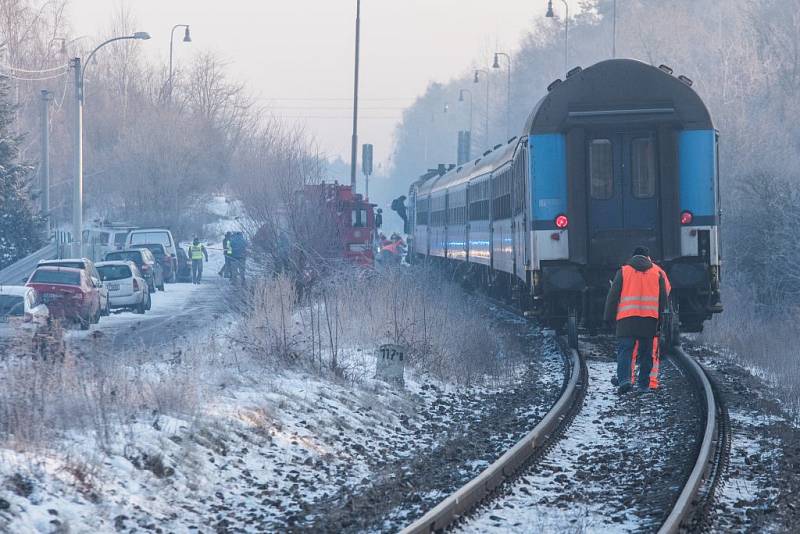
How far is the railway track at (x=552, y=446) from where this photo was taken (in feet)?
26.3

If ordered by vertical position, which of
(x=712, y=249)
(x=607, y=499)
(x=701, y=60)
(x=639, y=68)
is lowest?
(x=607, y=499)

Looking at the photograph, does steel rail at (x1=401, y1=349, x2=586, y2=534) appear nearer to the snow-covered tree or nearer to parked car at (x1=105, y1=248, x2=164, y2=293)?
parked car at (x1=105, y1=248, x2=164, y2=293)

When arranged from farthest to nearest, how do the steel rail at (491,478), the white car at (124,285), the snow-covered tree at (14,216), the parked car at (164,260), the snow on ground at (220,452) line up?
1. the snow-covered tree at (14,216)
2. the parked car at (164,260)
3. the white car at (124,285)
4. the snow on ground at (220,452)
5. the steel rail at (491,478)

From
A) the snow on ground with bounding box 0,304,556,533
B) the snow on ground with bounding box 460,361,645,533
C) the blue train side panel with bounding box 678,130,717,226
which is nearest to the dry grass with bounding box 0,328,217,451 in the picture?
the snow on ground with bounding box 0,304,556,533

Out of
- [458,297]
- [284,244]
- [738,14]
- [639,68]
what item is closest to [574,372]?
[639,68]

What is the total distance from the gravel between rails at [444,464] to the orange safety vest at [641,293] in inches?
54.8

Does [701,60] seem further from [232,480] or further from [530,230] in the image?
[232,480]

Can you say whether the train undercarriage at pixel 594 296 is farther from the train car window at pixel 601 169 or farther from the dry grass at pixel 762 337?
the dry grass at pixel 762 337

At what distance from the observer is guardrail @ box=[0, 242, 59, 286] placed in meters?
39.0

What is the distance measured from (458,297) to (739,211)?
928 cm

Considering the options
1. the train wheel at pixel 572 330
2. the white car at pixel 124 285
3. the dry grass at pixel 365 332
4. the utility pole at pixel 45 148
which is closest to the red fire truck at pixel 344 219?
the dry grass at pixel 365 332

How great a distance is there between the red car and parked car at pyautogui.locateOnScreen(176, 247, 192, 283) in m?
19.4

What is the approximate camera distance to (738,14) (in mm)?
70062

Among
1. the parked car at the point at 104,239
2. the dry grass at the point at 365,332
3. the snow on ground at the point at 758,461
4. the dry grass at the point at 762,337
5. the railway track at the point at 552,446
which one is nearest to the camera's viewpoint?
the railway track at the point at 552,446
